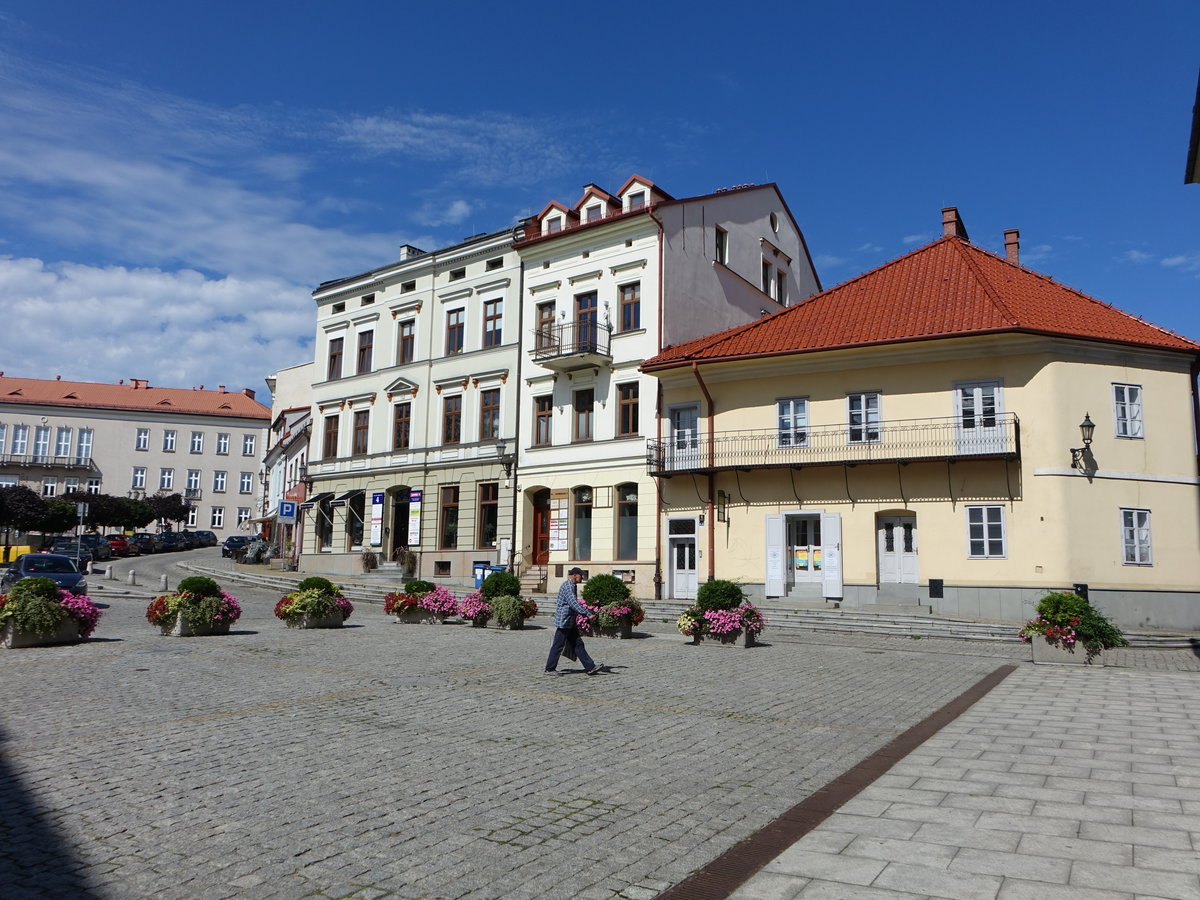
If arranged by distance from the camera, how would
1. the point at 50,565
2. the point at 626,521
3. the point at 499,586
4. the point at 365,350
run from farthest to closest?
the point at 365,350, the point at 626,521, the point at 50,565, the point at 499,586

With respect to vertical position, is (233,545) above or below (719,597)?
above

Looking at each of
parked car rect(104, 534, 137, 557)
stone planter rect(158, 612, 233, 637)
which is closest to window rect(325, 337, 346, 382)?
parked car rect(104, 534, 137, 557)

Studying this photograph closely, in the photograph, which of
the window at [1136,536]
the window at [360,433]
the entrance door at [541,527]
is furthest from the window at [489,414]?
the window at [1136,536]

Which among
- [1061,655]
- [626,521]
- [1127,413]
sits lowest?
[1061,655]

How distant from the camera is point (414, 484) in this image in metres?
A: 36.0

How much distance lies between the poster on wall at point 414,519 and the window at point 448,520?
894 mm

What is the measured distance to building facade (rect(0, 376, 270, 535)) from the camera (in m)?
79.6

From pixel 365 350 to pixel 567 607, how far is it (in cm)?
2924

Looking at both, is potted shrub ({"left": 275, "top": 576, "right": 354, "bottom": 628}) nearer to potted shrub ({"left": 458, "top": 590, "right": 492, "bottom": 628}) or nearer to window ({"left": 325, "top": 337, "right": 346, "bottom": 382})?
potted shrub ({"left": 458, "top": 590, "right": 492, "bottom": 628})

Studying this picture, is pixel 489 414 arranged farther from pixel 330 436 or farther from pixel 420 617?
pixel 420 617

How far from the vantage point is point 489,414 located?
34.2 meters

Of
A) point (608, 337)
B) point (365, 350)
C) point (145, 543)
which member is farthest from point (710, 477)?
point (145, 543)

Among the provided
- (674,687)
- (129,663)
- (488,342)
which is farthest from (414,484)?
(674,687)

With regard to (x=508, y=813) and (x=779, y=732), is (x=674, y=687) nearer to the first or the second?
(x=779, y=732)
